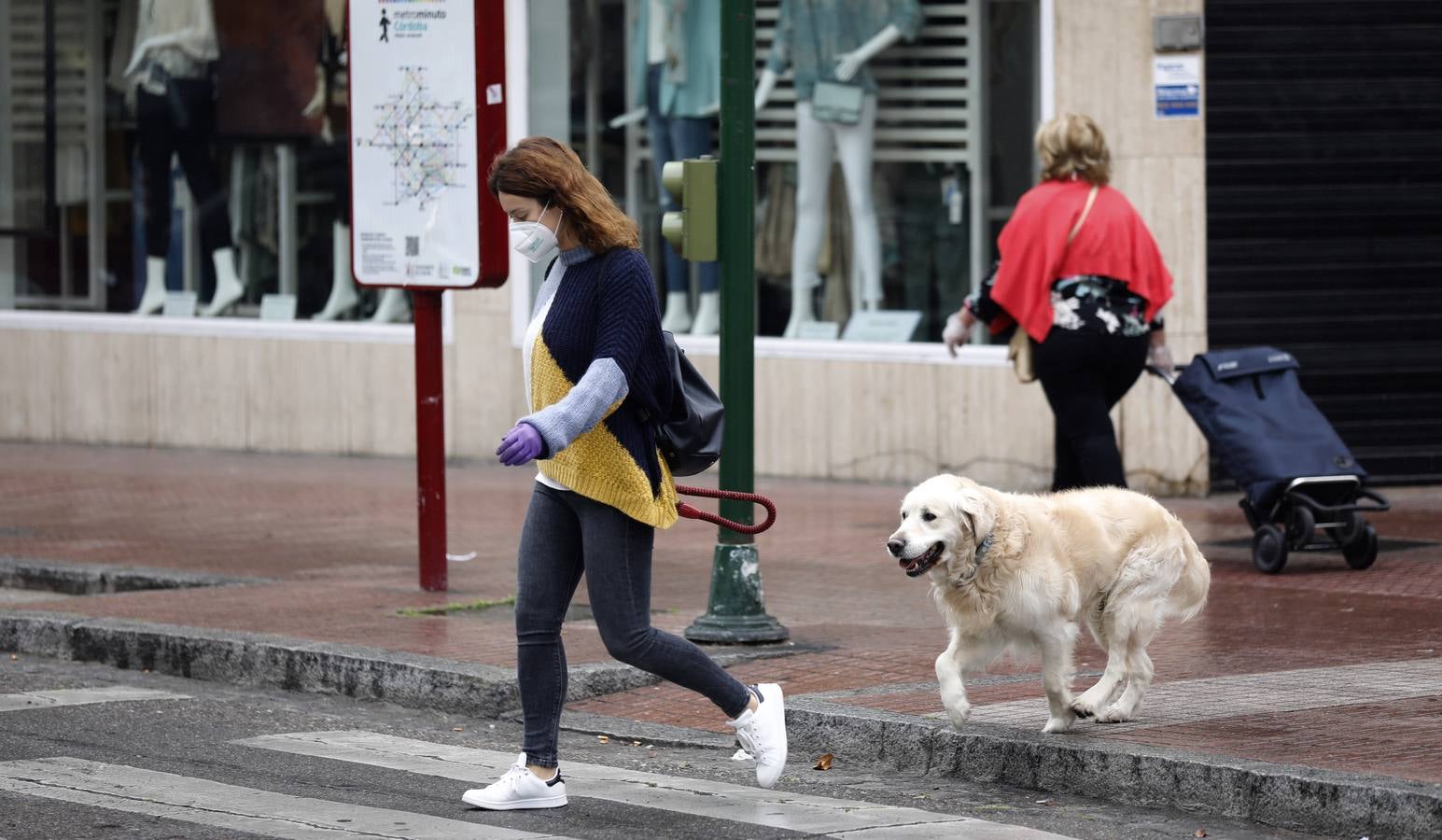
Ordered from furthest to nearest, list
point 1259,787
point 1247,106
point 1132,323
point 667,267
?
point 667,267 → point 1247,106 → point 1132,323 → point 1259,787

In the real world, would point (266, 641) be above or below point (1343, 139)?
below

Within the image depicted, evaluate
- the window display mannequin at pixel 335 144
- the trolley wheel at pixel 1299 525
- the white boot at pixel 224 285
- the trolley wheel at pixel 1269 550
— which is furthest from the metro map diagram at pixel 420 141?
the white boot at pixel 224 285

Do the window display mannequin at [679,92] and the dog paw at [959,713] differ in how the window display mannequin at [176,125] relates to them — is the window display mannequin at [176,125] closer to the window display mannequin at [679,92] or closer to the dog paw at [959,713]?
the window display mannequin at [679,92]

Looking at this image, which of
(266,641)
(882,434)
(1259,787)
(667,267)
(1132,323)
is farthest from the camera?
(667,267)

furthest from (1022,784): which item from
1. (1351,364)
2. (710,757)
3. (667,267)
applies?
(667,267)

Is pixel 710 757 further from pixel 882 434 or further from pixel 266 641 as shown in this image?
pixel 882 434

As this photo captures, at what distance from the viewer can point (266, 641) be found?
8.65 meters

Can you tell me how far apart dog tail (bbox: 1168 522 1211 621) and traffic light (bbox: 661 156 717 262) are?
232cm

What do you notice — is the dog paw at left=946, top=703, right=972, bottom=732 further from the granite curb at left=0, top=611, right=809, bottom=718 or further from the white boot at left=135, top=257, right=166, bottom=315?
the white boot at left=135, top=257, right=166, bottom=315

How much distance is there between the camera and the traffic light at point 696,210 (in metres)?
8.49

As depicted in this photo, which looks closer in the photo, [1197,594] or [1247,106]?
[1197,594]

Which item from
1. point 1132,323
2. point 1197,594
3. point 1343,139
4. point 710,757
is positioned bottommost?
point 710,757

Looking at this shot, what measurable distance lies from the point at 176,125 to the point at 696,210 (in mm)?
9406

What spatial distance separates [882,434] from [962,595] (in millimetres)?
7447
